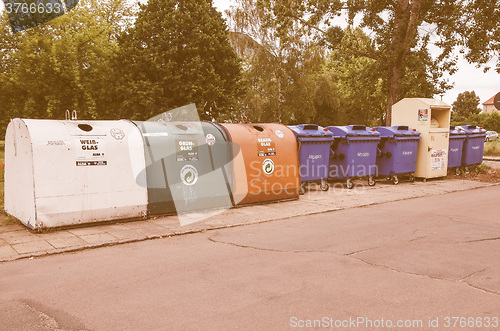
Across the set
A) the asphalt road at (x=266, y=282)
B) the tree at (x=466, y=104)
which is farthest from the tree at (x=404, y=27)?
the tree at (x=466, y=104)

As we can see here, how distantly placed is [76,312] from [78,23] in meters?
32.3

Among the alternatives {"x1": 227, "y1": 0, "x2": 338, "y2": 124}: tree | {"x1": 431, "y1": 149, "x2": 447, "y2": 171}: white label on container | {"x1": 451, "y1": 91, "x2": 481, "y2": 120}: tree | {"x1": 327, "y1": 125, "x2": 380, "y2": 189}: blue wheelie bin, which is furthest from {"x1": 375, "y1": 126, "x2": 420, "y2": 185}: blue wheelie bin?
{"x1": 451, "y1": 91, "x2": 481, "y2": 120}: tree

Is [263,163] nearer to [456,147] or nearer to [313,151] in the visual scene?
[313,151]

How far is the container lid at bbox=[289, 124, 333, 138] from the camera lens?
32.4 ft

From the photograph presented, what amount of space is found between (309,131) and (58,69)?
2234 centimetres

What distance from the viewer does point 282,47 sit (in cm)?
3412

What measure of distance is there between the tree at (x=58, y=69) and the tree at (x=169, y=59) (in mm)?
2316

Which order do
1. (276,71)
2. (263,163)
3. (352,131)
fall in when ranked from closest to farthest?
(263,163)
(352,131)
(276,71)

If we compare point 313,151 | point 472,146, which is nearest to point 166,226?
point 313,151

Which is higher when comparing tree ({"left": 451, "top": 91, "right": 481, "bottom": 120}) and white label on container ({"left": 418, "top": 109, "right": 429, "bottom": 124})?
tree ({"left": 451, "top": 91, "right": 481, "bottom": 120})

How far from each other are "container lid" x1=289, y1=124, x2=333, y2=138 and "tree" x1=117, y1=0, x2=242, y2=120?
1584 centimetres

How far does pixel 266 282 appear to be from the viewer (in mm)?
4262

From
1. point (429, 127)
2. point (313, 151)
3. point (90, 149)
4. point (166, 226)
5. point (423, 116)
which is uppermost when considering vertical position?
point (423, 116)

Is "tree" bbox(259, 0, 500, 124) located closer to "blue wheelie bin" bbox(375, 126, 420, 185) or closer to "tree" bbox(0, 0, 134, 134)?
"blue wheelie bin" bbox(375, 126, 420, 185)
